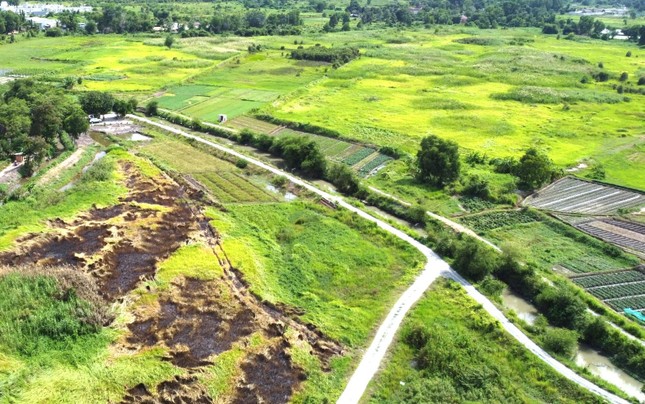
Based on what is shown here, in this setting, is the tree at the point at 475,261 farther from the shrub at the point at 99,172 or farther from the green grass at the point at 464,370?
the shrub at the point at 99,172

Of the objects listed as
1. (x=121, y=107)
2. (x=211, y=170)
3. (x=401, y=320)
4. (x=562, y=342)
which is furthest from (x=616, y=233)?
(x=121, y=107)

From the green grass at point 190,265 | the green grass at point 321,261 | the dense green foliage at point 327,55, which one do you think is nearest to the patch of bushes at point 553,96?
the dense green foliage at point 327,55

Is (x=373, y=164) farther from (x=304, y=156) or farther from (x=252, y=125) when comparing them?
(x=252, y=125)

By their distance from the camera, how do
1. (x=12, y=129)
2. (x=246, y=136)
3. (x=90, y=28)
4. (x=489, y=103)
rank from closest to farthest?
(x=12, y=129)
(x=246, y=136)
(x=489, y=103)
(x=90, y=28)

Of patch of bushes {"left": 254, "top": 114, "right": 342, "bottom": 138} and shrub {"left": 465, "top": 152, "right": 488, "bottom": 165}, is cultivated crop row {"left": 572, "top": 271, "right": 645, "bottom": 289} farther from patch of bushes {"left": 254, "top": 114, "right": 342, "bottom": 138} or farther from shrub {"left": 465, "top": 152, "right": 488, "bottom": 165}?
patch of bushes {"left": 254, "top": 114, "right": 342, "bottom": 138}

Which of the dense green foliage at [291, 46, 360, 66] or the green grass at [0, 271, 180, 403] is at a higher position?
the dense green foliage at [291, 46, 360, 66]

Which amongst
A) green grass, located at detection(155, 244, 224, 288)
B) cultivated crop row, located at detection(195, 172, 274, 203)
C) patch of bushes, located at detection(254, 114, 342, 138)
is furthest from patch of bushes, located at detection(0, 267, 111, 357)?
patch of bushes, located at detection(254, 114, 342, 138)
